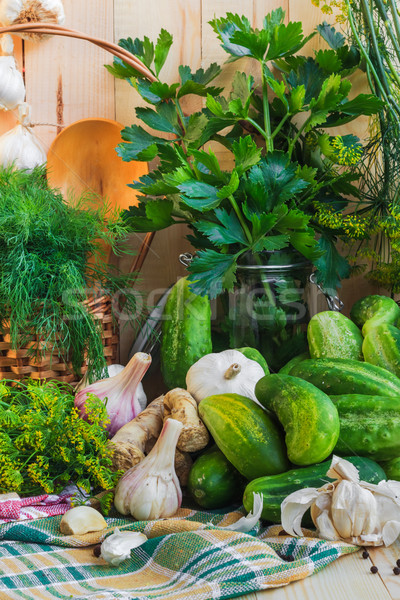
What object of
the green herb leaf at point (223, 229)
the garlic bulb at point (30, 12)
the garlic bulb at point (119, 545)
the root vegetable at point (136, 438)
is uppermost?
the garlic bulb at point (30, 12)

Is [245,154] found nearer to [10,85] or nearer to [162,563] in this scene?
[10,85]

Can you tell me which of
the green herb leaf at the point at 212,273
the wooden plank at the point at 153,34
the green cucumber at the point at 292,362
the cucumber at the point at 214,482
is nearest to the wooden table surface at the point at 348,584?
the cucumber at the point at 214,482

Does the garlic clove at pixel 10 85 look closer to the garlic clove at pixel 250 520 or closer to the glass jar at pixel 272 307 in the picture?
the glass jar at pixel 272 307

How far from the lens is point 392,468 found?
3.24 feet

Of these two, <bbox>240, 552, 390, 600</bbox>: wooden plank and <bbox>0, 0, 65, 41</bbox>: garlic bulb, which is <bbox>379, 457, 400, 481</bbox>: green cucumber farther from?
<bbox>0, 0, 65, 41</bbox>: garlic bulb

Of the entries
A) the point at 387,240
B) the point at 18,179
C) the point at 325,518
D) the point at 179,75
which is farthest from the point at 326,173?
the point at 325,518

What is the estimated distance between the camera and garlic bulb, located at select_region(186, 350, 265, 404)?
1.14 meters

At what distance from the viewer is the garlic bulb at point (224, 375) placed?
114 cm

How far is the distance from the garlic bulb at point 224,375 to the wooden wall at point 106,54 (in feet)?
1.43

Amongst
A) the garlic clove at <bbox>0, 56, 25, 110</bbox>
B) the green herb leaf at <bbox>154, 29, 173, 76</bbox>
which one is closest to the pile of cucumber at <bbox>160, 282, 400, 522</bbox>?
the green herb leaf at <bbox>154, 29, 173, 76</bbox>

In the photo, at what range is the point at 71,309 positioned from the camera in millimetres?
1202

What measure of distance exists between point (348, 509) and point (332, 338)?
18.7 inches

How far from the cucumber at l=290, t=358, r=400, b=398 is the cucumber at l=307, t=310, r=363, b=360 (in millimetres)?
125

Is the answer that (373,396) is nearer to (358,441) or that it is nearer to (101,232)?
(358,441)
